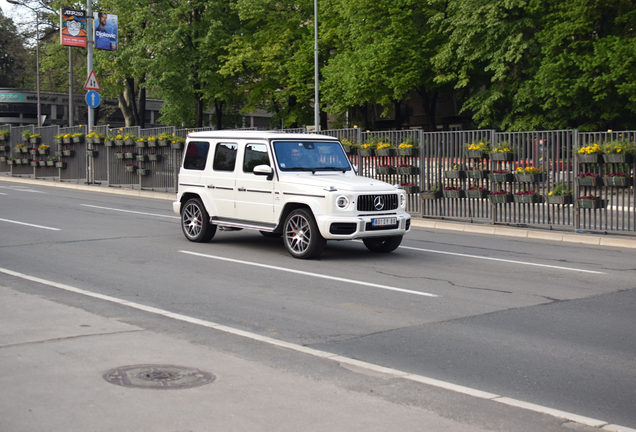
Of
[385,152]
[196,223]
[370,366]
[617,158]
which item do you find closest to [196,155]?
[196,223]

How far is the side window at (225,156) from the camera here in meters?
13.1

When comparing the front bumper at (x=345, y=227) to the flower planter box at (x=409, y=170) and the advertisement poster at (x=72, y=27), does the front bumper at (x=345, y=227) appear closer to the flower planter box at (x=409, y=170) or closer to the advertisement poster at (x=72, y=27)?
the flower planter box at (x=409, y=170)

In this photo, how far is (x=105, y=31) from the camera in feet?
104

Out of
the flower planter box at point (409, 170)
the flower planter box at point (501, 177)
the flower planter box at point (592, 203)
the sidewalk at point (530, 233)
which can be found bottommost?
the sidewalk at point (530, 233)

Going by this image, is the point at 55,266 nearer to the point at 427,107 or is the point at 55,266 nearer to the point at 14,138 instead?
the point at 14,138

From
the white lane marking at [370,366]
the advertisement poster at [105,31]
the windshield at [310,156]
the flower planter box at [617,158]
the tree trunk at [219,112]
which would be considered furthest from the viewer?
the tree trunk at [219,112]

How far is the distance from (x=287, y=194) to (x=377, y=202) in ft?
4.74

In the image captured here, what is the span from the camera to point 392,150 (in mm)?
19766

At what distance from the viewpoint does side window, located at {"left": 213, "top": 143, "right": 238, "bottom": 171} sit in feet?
43.1

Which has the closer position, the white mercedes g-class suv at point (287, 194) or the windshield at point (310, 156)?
the white mercedes g-class suv at point (287, 194)

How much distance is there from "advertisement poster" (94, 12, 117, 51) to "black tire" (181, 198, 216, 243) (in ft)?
65.2

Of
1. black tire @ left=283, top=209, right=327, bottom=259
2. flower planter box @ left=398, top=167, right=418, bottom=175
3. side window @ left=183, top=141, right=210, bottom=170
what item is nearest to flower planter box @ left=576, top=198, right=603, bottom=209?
flower planter box @ left=398, top=167, right=418, bottom=175

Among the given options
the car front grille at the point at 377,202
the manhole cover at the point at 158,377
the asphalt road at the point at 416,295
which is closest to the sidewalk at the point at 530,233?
the asphalt road at the point at 416,295

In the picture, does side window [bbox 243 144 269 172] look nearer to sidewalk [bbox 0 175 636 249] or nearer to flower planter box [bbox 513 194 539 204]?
sidewalk [bbox 0 175 636 249]
